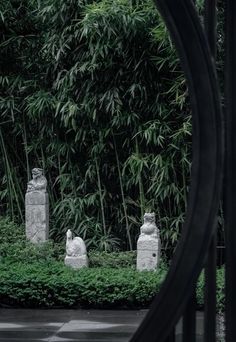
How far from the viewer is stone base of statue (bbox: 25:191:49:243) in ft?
27.5

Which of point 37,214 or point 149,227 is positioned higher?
point 37,214

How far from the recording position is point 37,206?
841 centimetres

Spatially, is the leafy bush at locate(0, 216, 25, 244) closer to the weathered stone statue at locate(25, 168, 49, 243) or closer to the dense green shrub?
the weathered stone statue at locate(25, 168, 49, 243)

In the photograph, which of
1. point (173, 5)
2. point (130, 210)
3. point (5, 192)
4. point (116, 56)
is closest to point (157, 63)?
point (116, 56)

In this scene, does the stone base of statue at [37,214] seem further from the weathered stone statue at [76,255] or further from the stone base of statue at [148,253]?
the stone base of statue at [148,253]

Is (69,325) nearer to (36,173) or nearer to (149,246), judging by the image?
(149,246)

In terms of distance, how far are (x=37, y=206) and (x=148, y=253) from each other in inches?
55.7

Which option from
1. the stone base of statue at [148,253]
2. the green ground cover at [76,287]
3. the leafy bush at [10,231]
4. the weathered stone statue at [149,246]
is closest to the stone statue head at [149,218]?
the weathered stone statue at [149,246]

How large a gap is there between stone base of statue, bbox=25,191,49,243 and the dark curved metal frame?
7158mm

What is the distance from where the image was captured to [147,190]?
8438 mm

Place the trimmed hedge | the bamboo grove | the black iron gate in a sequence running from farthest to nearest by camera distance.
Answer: the bamboo grove
the trimmed hedge
the black iron gate

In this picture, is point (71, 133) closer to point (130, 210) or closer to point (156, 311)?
point (130, 210)

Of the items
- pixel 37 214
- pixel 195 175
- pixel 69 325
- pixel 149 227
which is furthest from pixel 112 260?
pixel 195 175

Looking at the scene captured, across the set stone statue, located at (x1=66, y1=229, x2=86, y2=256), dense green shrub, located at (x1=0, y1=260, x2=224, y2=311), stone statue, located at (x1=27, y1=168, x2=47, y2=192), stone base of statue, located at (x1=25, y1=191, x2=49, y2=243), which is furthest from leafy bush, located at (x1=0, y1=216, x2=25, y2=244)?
dense green shrub, located at (x1=0, y1=260, x2=224, y2=311)
